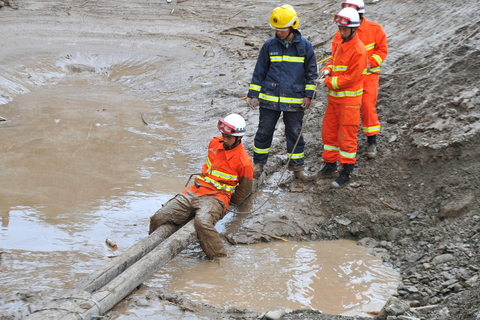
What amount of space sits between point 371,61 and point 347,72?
0.75 metres

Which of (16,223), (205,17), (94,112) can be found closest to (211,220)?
(16,223)

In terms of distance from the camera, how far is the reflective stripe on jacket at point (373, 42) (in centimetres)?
598

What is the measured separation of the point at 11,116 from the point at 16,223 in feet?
15.1

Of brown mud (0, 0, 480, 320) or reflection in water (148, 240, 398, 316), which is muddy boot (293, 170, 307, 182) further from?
reflection in water (148, 240, 398, 316)

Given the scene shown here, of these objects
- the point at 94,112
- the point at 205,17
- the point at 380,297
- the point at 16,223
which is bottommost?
the point at 380,297

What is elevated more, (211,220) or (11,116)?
(11,116)

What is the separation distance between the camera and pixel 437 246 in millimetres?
4805

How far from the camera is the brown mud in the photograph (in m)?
4.40

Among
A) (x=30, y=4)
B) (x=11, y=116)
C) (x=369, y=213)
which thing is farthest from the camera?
(x=30, y=4)

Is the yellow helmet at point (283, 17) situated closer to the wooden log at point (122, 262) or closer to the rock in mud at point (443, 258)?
the wooden log at point (122, 262)

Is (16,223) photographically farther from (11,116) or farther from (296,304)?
(11,116)

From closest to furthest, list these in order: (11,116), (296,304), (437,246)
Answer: (296,304), (437,246), (11,116)

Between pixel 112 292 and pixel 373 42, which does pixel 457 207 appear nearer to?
pixel 373 42

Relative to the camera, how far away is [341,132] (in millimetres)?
5758
